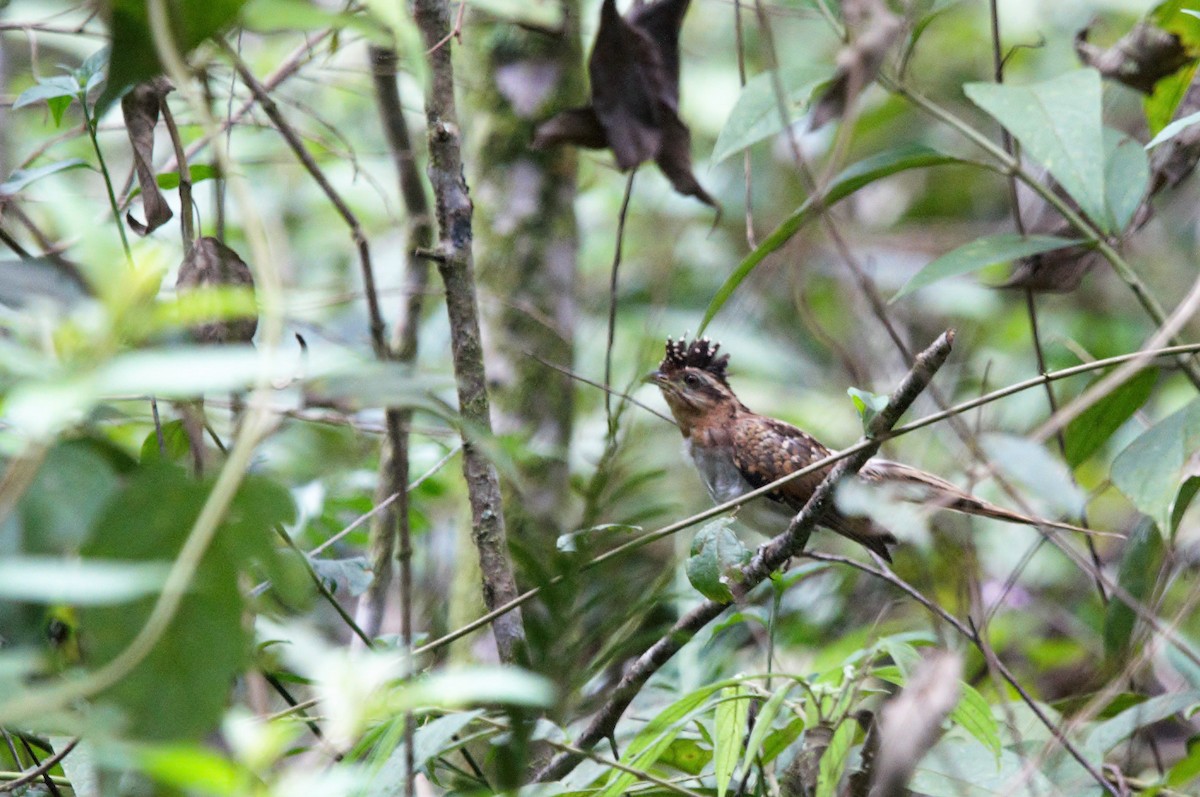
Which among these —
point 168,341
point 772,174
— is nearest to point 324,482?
point 168,341

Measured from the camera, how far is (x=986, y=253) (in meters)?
2.66

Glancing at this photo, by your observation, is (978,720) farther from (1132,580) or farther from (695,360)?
(695,360)

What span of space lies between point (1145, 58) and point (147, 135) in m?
2.43

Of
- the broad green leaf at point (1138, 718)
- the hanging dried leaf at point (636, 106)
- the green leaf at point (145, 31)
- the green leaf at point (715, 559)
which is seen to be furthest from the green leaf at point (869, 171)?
the green leaf at point (145, 31)

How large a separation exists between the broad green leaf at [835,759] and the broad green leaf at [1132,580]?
0.88m

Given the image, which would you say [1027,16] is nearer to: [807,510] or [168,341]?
[807,510]

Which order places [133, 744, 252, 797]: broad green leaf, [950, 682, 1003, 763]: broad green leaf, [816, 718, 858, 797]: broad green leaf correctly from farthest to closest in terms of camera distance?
[950, 682, 1003, 763]: broad green leaf → [816, 718, 858, 797]: broad green leaf → [133, 744, 252, 797]: broad green leaf

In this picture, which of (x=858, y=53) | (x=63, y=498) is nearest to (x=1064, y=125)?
(x=858, y=53)

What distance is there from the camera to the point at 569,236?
4.08m

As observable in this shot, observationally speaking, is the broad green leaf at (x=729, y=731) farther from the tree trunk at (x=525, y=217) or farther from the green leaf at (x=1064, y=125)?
the tree trunk at (x=525, y=217)

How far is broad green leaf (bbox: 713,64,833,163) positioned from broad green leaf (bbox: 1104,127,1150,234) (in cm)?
72

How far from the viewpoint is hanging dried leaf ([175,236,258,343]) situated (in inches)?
68.3

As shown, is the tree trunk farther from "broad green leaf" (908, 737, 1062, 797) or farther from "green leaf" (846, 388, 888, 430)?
"green leaf" (846, 388, 888, 430)

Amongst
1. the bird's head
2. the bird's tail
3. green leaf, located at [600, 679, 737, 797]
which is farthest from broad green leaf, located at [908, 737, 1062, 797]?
the bird's head
